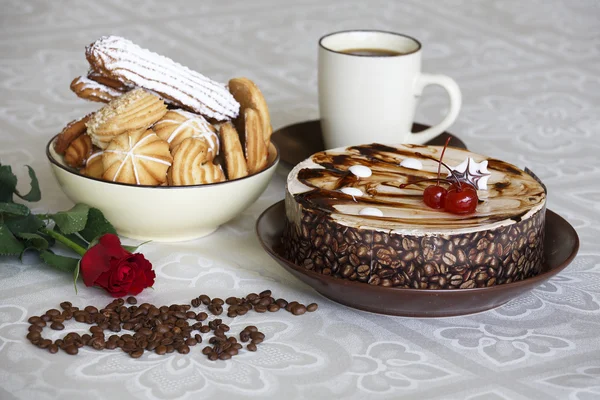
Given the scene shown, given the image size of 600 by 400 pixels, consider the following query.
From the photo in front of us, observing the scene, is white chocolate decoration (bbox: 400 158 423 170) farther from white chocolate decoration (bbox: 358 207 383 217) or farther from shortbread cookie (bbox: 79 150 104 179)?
shortbread cookie (bbox: 79 150 104 179)

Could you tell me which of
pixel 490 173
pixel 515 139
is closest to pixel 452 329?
pixel 490 173

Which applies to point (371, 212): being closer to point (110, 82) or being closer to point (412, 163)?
point (412, 163)

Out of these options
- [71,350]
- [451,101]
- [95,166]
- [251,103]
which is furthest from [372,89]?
[71,350]

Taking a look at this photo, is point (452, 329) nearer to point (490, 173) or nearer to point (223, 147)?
point (490, 173)

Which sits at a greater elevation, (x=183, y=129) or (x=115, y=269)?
(x=183, y=129)

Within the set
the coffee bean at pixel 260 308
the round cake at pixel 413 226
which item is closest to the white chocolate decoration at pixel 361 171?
the round cake at pixel 413 226
